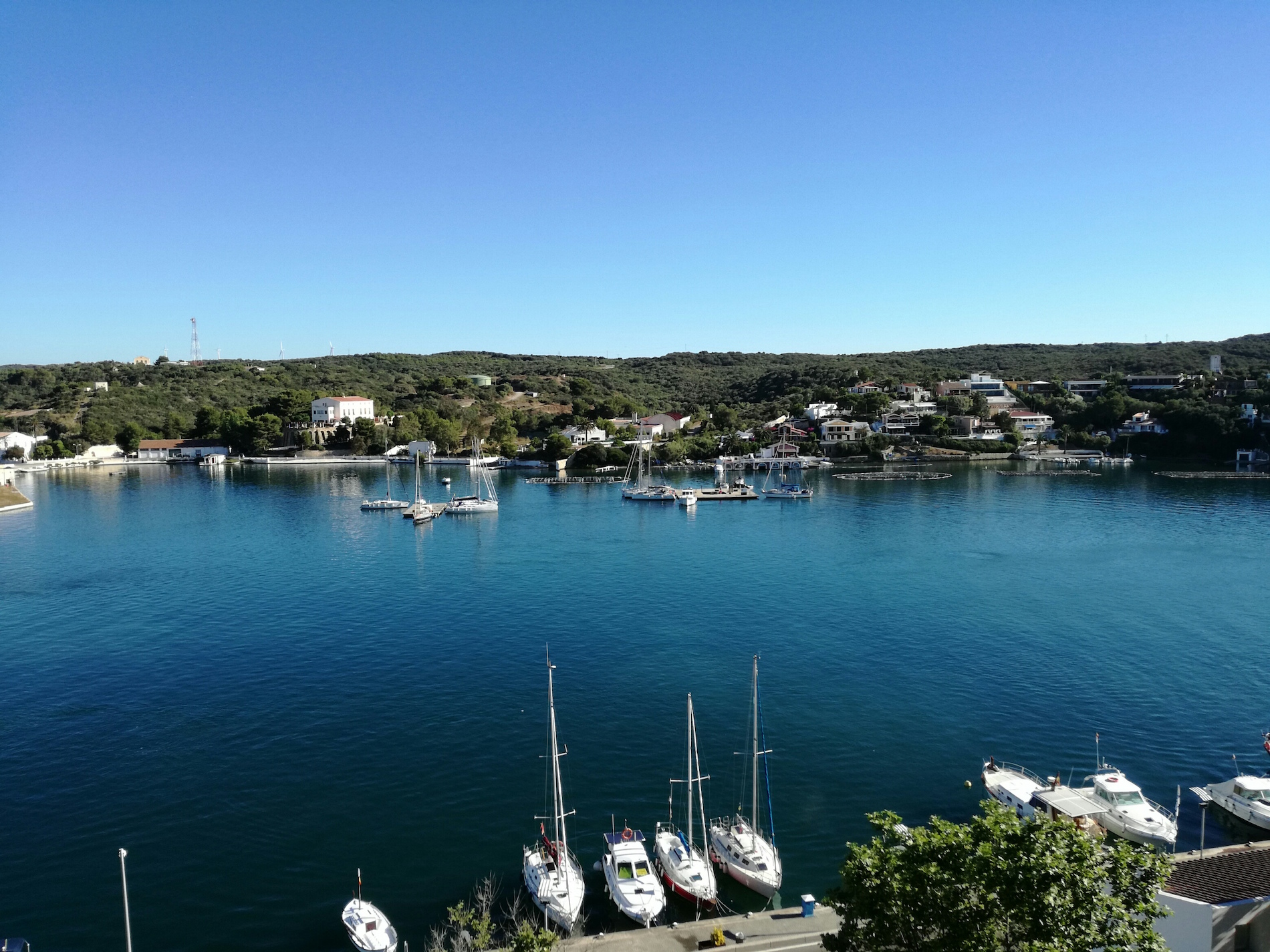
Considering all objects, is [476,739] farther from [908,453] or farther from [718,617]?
[908,453]

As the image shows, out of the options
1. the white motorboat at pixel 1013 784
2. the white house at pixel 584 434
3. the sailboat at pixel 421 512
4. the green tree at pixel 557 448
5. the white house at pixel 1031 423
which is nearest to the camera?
the white motorboat at pixel 1013 784

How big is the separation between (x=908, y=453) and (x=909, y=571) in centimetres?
6595

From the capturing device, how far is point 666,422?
121 m

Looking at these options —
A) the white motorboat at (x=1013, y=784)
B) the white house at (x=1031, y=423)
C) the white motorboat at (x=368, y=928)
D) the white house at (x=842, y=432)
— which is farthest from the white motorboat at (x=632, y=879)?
the white house at (x=1031, y=423)

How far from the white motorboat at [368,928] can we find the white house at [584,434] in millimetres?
94558

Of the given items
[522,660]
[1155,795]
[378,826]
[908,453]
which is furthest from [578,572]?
[908,453]

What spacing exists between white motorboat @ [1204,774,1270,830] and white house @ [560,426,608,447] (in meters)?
92.3

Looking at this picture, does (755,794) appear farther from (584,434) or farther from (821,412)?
(821,412)

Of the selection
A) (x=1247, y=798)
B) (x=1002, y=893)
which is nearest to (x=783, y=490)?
(x=1247, y=798)

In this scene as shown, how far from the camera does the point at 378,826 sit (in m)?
18.0

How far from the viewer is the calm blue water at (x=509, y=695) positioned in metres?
16.9

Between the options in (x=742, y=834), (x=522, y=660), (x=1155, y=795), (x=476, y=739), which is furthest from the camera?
(x=522, y=660)

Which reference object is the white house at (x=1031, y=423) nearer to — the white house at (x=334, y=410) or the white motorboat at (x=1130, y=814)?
the white house at (x=334, y=410)

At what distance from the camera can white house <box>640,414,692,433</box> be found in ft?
394
